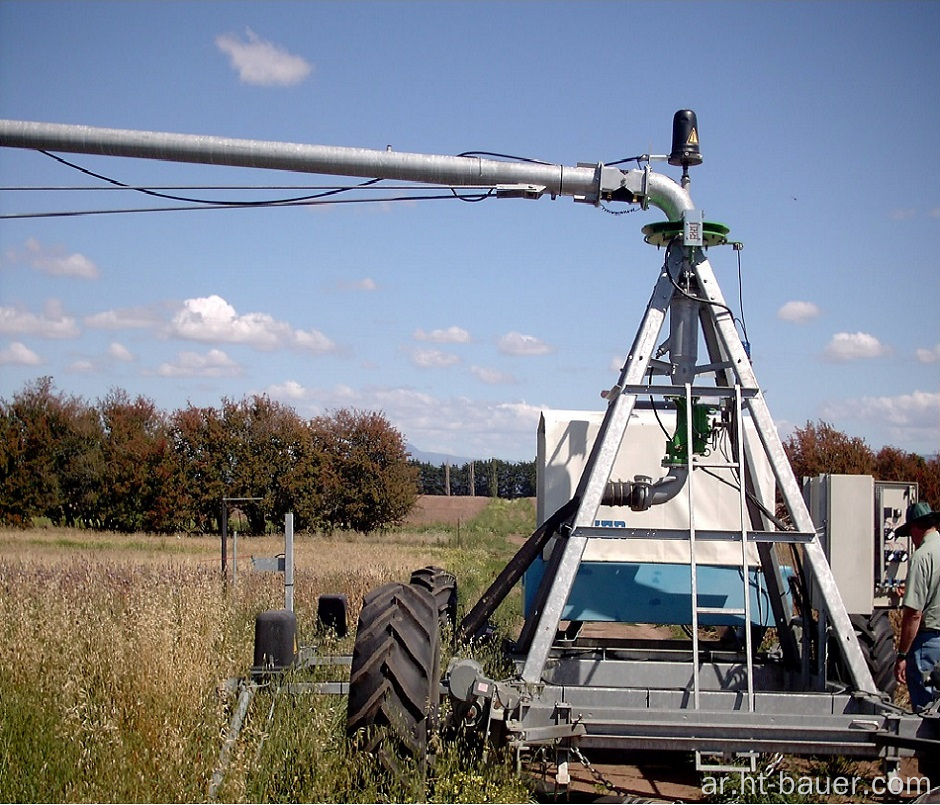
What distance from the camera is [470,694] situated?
640cm

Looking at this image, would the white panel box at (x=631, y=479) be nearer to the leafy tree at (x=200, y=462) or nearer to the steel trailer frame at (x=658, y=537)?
the steel trailer frame at (x=658, y=537)

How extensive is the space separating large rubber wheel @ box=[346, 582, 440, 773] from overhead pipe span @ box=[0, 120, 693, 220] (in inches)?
137

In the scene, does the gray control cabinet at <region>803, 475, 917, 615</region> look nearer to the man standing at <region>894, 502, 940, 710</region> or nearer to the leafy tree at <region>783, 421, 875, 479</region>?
the man standing at <region>894, 502, 940, 710</region>

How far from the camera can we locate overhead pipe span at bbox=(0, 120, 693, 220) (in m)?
7.77

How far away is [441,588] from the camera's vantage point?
995 cm

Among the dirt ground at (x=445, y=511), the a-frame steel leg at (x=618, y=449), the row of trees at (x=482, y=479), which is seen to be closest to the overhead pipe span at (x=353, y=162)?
the a-frame steel leg at (x=618, y=449)

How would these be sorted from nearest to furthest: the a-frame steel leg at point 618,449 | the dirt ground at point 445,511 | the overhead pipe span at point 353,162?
the a-frame steel leg at point 618,449 → the overhead pipe span at point 353,162 → the dirt ground at point 445,511

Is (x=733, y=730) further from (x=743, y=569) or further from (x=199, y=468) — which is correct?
(x=199, y=468)

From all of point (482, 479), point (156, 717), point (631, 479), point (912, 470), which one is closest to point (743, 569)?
point (156, 717)

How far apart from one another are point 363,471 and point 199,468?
265 inches

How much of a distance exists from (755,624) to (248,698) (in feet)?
16.4

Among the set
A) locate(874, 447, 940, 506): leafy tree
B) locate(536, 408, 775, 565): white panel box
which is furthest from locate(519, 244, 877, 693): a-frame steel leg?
locate(874, 447, 940, 506): leafy tree

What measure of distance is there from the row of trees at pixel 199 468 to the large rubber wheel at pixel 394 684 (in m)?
36.0

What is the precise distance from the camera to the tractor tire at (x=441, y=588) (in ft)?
31.6
